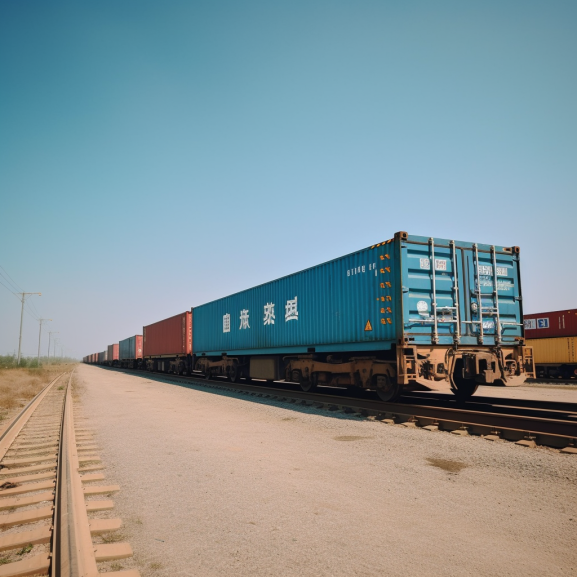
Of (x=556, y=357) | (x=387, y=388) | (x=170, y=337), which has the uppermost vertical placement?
(x=170, y=337)

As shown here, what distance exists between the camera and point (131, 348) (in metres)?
45.7

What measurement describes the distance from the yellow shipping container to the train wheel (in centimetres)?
1719

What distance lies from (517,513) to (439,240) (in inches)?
299

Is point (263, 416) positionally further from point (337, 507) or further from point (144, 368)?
point (144, 368)

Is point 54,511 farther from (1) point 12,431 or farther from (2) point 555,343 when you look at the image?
(2) point 555,343

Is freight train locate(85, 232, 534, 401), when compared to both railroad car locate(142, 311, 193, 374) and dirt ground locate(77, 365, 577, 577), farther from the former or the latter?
railroad car locate(142, 311, 193, 374)

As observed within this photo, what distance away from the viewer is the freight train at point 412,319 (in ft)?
34.2

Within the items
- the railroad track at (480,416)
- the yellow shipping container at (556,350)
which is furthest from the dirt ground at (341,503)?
the yellow shipping container at (556,350)

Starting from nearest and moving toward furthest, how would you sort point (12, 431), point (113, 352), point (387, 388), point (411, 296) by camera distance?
point (12, 431)
point (411, 296)
point (387, 388)
point (113, 352)

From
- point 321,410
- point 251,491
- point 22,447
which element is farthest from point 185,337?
point 251,491

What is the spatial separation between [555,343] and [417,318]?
19.3 m

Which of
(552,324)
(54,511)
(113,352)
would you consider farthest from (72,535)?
(113,352)

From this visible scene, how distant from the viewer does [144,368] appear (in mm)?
43750

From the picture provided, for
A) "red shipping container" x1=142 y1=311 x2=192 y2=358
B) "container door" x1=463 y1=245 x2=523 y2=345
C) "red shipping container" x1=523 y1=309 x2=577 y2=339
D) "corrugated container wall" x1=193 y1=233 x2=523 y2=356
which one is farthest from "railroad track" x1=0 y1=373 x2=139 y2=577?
"red shipping container" x1=523 y1=309 x2=577 y2=339
